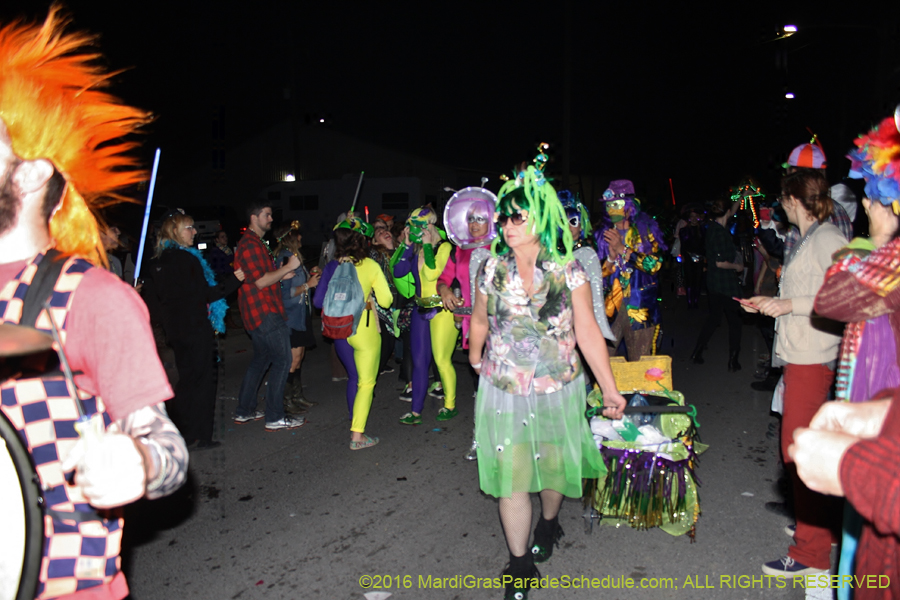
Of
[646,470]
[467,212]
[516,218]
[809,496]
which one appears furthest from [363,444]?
[809,496]

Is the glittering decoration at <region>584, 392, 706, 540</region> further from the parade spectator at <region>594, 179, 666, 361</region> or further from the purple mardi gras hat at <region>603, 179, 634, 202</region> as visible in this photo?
the purple mardi gras hat at <region>603, 179, 634, 202</region>

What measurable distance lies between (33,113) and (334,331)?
3.75 m

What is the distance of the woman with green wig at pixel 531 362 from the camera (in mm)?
3096

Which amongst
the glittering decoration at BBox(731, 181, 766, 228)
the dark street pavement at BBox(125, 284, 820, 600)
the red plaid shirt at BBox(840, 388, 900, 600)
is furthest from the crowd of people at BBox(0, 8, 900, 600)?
the glittering decoration at BBox(731, 181, 766, 228)

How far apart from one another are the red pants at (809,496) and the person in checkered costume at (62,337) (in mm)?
3146

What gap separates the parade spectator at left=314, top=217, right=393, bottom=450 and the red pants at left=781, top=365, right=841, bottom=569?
3.20m

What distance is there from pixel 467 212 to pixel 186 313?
2484mm

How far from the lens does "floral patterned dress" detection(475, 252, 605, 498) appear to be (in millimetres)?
3102

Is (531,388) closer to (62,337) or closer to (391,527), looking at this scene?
(391,527)

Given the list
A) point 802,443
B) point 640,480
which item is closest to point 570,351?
point 640,480

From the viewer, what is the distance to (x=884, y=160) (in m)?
2.07

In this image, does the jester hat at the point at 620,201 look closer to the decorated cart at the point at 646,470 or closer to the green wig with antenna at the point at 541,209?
the decorated cart at the point at 646,470

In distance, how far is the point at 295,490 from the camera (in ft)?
15.3

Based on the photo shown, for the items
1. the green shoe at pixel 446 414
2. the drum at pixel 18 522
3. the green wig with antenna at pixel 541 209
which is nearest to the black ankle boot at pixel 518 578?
the green wig with antenna at pixel 541 209
